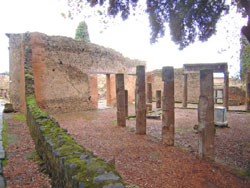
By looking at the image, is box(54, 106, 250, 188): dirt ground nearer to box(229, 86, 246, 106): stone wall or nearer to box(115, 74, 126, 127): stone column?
box(115, 74, 126, 127): stone column

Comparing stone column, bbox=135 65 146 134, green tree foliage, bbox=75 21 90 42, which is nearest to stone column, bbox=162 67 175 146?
stone column, bbox=135 65 146 134

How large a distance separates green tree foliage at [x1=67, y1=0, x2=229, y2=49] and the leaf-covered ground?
4.79 metres

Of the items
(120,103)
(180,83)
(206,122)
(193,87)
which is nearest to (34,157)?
(206,122)

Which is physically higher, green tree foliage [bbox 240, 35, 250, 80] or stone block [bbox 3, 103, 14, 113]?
green tree foliage [bbox 240, 35, 250, 80]

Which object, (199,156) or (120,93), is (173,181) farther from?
(120,93)

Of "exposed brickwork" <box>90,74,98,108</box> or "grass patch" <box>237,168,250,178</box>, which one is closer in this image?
"grass patch" <box>237,168,250,178</box>

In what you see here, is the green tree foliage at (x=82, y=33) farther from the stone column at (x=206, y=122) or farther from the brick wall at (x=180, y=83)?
the stone column at (x=206, y=122)

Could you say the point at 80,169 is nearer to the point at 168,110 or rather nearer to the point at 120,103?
the point at 168,110

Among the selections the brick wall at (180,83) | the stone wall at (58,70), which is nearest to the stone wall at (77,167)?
the stone wall at (58,70)

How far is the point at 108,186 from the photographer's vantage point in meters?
1.91

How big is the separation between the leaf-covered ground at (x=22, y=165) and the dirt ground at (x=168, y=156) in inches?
58.0

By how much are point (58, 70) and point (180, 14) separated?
7.79m

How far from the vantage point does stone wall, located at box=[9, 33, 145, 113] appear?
1087 cm

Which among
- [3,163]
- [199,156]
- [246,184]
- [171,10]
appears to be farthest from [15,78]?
[246,184]
